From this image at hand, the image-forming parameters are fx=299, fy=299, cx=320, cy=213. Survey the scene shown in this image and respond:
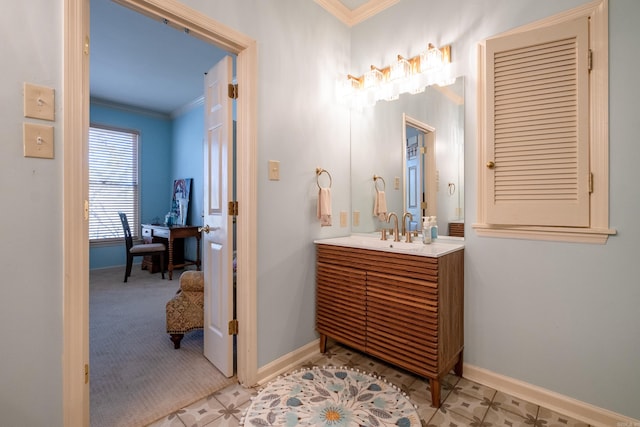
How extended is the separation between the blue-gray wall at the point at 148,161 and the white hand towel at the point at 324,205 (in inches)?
176

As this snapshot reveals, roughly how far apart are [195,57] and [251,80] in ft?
7.03

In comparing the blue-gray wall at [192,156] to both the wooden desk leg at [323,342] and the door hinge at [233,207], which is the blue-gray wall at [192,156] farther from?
the wooden desk leg at [323,342]

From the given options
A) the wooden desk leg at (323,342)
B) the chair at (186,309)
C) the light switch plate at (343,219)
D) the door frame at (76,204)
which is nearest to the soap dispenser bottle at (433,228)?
the light switch plate at (343,219)

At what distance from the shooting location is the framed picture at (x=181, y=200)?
5.17m

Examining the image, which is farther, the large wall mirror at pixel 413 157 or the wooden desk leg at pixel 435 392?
the large wall mirror at pixel 413 157

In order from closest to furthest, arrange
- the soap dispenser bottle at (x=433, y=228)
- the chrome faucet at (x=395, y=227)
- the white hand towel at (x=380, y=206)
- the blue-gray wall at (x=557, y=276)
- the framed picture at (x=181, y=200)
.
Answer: the blue-gray wall at (x=557, y=276), the soap dispenser bottle at (x=433, y=228), the chrome faucet at (x=395, y=227), the white hand towel at (x=380, y=206), the framed picture at (x=181, y=200)

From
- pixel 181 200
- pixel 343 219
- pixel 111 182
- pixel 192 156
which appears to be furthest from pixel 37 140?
pixel 111 182

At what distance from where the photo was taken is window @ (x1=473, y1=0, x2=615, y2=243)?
1508mm

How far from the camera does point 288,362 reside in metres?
2.08

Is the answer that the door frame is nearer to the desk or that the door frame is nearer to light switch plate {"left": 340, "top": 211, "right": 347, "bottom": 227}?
light switch plate {"left": 340, "top": 211, "right": 347, "bottom": 227}

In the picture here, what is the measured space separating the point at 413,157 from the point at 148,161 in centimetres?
499

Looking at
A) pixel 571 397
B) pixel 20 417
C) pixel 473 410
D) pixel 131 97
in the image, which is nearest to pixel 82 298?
pixel 20 417

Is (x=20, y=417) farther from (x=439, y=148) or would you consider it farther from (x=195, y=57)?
(x=195, y=57)

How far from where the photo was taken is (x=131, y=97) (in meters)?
4.72
